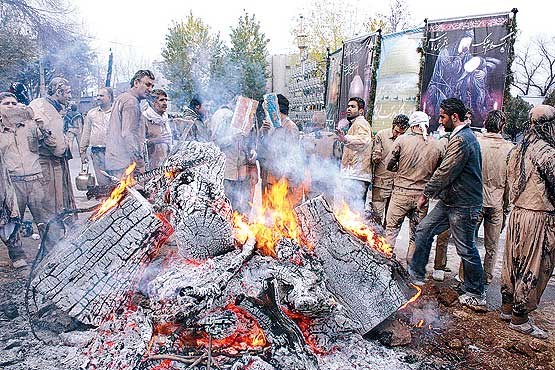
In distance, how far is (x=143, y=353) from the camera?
8.89ft

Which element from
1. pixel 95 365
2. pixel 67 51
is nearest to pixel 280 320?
pixel 95 365

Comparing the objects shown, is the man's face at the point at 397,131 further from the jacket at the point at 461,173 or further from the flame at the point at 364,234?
the flame at the point at 364,234

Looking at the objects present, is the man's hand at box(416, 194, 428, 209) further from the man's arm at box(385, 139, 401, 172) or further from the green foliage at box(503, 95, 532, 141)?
the green foliage at box(503, 95, 532, 141)

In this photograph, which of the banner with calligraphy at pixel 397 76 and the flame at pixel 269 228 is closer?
the flame at pixel 269 228

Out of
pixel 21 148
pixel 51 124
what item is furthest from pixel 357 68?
pixel 21 148

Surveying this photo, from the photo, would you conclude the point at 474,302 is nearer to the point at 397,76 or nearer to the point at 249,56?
the point at 397,76

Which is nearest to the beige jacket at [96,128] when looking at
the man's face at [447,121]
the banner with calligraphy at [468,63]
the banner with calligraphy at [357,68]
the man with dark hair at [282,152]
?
the man with dark hair at [282,152]

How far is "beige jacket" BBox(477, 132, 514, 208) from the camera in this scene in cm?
523

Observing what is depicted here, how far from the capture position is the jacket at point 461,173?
446cm

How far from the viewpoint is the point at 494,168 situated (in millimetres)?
5352

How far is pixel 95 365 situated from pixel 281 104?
18.3ft

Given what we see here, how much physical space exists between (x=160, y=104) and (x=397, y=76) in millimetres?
6078

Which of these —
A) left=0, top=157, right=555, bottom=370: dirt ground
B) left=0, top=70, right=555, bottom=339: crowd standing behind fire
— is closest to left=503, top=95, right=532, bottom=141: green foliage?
left=0, top=70, right=555, bottom=339: crowd standing behind fire

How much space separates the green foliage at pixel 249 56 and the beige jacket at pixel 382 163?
4.09 meters
